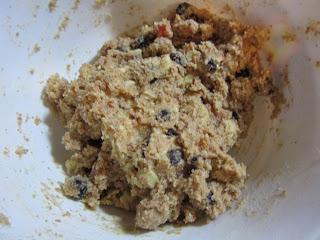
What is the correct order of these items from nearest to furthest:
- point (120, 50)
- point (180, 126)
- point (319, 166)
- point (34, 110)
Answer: point (319, 166), point (180, 126), point (34, 110), point (120, 50)

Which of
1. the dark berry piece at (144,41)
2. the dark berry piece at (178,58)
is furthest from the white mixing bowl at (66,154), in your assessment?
the dark berry piece at (178,58)

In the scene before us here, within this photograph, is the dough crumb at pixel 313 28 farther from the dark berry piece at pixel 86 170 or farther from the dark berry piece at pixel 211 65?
the dark berry piece at pixel 86 170

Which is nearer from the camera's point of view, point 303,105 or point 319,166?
point 319,166

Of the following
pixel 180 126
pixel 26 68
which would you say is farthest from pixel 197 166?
pixel 26 68

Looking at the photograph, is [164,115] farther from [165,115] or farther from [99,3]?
[99,3]

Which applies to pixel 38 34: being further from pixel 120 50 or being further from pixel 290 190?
pixel 290 190
